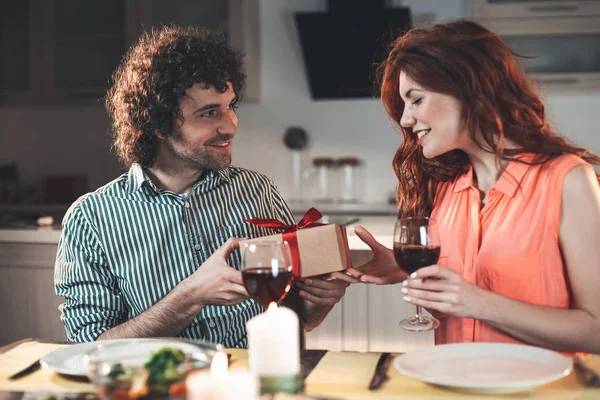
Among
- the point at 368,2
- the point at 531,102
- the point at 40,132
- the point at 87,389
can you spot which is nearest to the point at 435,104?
the point at 531,102

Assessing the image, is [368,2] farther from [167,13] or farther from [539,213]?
[539,213]

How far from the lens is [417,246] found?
4.50ft

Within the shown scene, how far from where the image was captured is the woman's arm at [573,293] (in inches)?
52.0

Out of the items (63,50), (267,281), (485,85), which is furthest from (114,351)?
(63,50)

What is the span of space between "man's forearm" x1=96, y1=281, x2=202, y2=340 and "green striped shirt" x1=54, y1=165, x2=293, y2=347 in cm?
11

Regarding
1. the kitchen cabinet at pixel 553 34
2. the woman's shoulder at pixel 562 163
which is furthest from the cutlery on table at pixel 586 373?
the kitchen cabinet at pixel 553 34

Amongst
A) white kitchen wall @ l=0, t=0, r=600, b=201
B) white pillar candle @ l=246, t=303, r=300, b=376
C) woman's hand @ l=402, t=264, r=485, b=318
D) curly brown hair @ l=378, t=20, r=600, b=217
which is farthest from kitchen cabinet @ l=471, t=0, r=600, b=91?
white pillar candle @ l=246, t=303, r=300, b=376

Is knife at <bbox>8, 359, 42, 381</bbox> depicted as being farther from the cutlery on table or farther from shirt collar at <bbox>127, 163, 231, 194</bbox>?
the cutlery on table

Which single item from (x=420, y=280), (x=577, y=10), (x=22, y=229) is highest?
(x=577, y=10)

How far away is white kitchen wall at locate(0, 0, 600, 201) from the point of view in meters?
4.55

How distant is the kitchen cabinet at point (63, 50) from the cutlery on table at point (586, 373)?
350 cm

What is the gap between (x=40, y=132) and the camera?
15.8 feet

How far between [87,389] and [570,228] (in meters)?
1.00

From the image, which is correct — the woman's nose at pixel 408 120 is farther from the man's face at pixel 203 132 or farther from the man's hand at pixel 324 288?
the man's face at pixel 203 132
